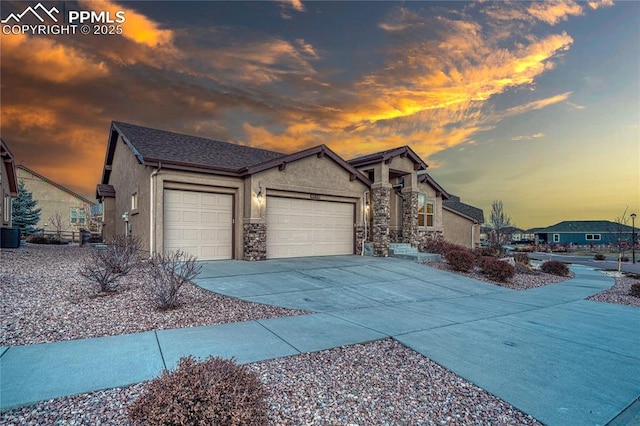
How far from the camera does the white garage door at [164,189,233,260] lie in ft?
38.6

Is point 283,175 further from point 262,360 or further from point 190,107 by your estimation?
point 262,360

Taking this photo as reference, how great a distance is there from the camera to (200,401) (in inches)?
92.4

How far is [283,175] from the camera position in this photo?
13648 mm

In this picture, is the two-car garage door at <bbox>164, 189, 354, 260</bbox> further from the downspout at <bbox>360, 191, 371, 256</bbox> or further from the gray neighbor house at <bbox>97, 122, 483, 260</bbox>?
the downspout at <bbox>360, 191, 371, 256</bbox>

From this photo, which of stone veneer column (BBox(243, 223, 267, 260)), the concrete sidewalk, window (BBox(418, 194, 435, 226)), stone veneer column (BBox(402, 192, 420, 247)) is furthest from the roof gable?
the concrete sidewalk

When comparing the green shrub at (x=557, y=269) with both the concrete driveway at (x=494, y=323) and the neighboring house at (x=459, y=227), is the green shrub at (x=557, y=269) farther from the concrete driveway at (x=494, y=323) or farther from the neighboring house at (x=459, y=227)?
the neighboring house at (x=459, y=227)

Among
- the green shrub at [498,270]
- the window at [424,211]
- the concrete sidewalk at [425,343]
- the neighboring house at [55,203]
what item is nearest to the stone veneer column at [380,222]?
the window at [424,211]

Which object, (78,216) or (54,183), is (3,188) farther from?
(78,216)

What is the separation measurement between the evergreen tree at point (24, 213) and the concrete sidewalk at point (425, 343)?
95.1 feet

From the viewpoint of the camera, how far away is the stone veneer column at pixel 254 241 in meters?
12.6

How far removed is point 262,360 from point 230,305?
2.81 m

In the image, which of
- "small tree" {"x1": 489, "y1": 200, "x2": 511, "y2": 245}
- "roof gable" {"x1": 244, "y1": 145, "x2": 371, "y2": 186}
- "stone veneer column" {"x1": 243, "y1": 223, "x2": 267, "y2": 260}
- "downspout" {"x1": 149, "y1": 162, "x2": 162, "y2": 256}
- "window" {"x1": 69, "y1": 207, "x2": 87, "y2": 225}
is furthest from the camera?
"small tree" {"x1": 489, "y1": 200, "x2": 511, "y2": 245}

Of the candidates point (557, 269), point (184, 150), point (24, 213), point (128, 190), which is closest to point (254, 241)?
point (184, 150)

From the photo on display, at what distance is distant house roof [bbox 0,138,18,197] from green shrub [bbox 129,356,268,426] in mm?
20219
